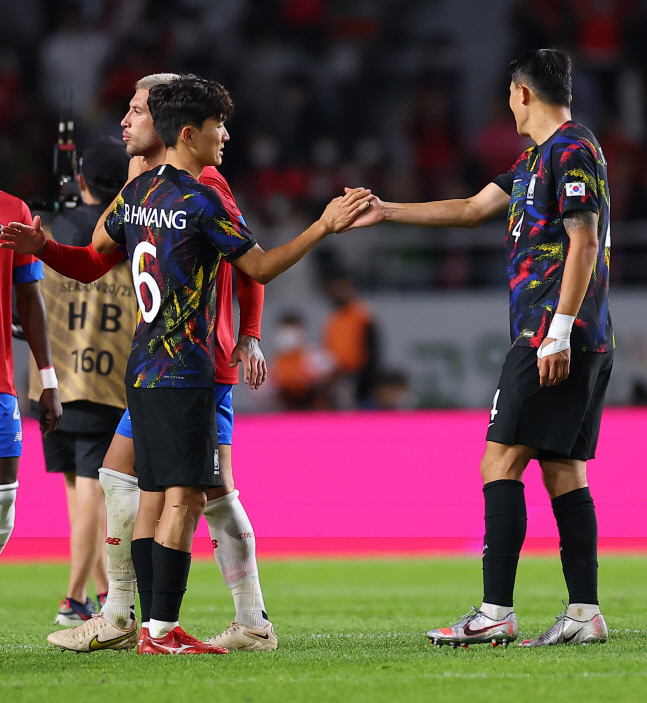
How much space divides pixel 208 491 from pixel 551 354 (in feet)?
4.63

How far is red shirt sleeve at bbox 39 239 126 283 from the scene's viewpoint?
4.66m

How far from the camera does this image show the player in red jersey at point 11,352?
453cm

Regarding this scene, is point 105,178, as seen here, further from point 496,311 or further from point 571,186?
point 496,311

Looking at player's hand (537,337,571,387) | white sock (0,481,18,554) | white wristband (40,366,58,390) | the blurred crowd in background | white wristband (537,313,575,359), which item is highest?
the blurred crowd in background

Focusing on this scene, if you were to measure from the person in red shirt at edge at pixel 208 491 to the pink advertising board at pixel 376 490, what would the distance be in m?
5.03

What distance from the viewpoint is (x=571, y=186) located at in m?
4.49

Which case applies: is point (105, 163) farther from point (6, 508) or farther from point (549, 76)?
point (549, 76)

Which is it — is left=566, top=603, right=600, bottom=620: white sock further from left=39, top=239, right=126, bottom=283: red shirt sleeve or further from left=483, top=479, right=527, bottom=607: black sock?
left=39, top=239, right=126, bottom=283: red shirt sleeve

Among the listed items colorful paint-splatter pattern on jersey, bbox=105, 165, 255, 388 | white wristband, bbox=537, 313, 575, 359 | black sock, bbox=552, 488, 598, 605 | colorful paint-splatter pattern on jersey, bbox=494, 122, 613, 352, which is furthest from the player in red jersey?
black sock, bbox=552, 488, 598, 605

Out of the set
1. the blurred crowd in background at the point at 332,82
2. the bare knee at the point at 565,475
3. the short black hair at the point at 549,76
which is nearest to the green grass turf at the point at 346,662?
Result: the bare knee at the point at 565,475

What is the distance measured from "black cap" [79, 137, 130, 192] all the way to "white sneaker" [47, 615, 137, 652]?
228 centimetres

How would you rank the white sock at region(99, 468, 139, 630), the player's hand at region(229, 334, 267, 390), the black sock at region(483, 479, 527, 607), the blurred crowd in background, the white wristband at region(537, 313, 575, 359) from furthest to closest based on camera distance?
1. the blurred crowd in background
2. the player's hand at region(229, 334, 267, 390)
3. the white sock at region(99, 468, 139, 630)
4. the black sock at region(483, 479, 527, 607)
5. the white wristband at region(537, 313, 575, 359)

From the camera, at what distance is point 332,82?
15.9 metres

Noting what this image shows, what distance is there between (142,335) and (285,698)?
148cm
